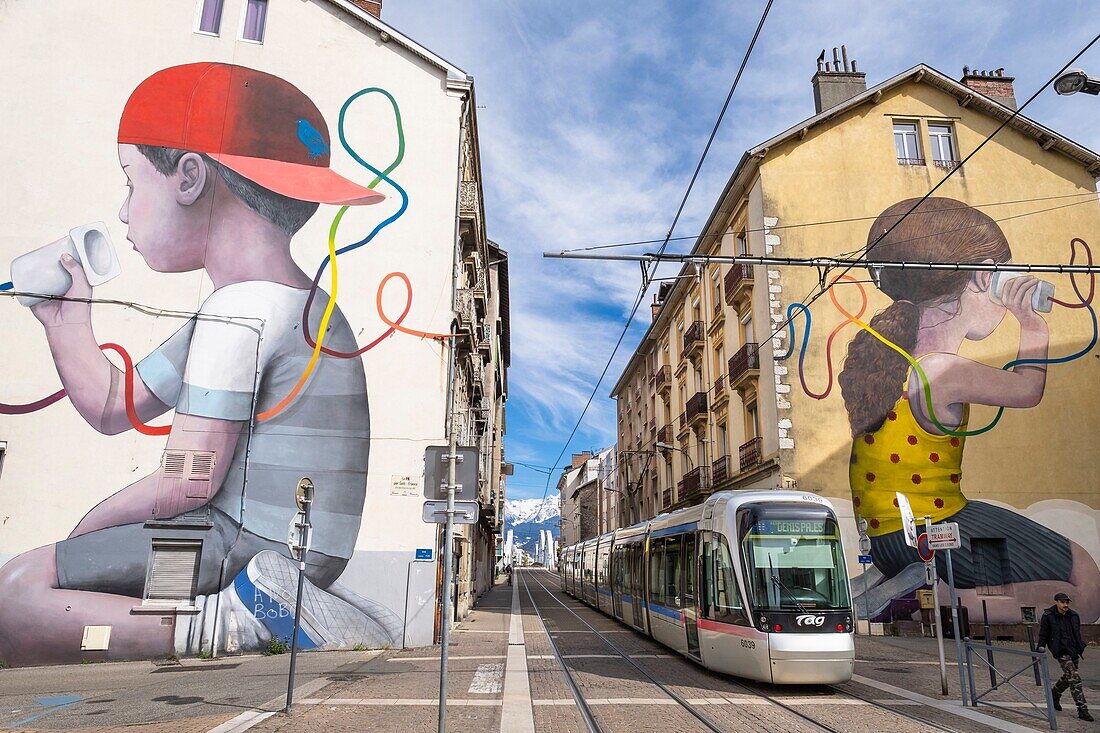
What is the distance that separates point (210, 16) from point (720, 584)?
1862 cm

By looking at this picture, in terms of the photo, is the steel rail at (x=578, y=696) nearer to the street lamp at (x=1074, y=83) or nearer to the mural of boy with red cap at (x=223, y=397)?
the mural of boy with red cap at (x=223, y=397)

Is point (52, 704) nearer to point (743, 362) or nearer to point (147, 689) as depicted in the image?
point (147, 689)

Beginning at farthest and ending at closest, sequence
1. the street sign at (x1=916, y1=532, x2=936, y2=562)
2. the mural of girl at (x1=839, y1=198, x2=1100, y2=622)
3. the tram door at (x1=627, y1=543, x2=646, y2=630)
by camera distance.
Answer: the mural of girl at (x1=839, y1=198, x2=1100, y2=622) → the tram door at (x1=627, y1=543, x2=646, y2=630) → the street sign at (x1=916, y1=532, x2=936, y2=562)

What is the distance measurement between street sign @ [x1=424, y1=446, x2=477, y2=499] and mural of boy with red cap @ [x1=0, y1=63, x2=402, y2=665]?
31.4 feet

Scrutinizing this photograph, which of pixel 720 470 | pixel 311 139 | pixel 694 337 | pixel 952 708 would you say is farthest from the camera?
pixel 694 337

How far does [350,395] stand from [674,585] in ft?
28.1

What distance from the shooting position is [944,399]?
2175 centimetres

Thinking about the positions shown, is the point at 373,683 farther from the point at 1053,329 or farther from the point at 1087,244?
the point at 1087,244

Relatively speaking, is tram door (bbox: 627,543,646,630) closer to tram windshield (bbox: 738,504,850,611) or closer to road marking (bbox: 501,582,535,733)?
road marking (bbox: 501,582,535,733)

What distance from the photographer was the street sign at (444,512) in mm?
8180

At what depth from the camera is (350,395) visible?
17.9m

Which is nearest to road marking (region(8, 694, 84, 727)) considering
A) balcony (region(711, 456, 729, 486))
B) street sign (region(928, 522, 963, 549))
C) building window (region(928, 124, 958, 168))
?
street sign (region(928, 522, 963, 549))

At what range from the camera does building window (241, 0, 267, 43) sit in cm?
1964

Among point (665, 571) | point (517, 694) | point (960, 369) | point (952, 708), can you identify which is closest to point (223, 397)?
point (517, 694)
